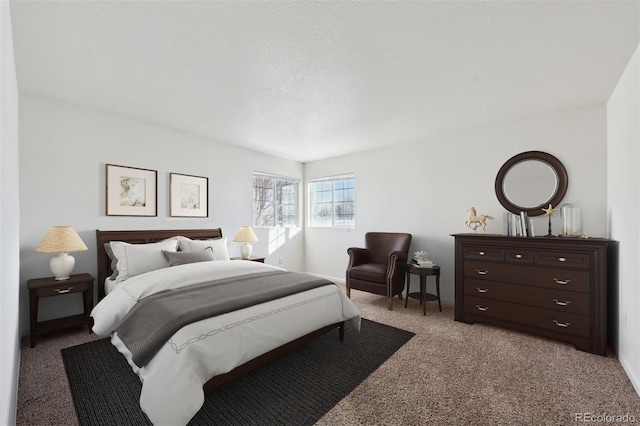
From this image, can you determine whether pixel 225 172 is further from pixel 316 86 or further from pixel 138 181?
pixel 316 86

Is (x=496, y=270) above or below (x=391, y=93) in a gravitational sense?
below

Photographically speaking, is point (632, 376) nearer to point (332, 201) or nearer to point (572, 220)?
point (572, 220)

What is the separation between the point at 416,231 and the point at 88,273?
4505 millimetres

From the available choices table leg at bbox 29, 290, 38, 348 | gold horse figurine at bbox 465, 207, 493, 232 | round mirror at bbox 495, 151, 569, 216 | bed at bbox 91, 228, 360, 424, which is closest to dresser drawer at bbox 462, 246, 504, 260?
gold horse figurine at bbox 465, 207, 493, 232

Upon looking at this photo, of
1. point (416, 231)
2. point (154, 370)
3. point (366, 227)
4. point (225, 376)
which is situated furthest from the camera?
point (366, 227)

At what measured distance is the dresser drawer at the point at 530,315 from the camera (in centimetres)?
278

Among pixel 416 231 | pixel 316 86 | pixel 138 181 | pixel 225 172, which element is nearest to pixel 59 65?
pixel 138 181

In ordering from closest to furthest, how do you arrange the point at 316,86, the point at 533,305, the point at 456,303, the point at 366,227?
the point at 316,86
the point at 533,305
the point at 456,303
the point at 366,227

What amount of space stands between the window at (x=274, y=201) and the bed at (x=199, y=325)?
1.88 metres

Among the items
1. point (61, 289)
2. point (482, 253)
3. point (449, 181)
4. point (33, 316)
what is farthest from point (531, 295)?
point (33, 316)

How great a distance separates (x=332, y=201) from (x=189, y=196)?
9.00 ft

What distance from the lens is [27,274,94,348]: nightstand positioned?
107 inches

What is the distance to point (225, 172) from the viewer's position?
15.8ft

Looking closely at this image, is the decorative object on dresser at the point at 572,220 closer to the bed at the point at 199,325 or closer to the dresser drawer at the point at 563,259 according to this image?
the dresser drawer at the point at 563,259
